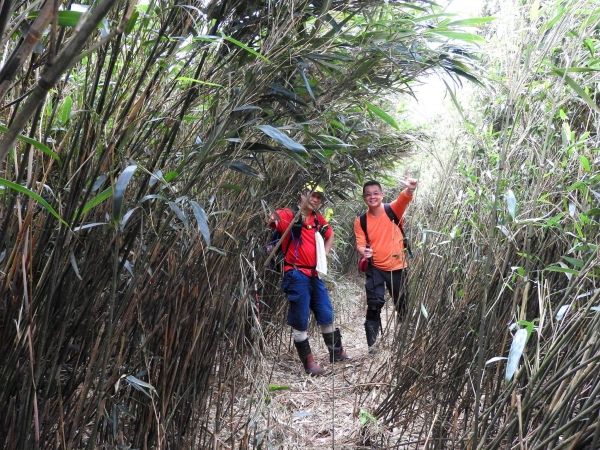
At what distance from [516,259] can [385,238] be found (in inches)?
59.1

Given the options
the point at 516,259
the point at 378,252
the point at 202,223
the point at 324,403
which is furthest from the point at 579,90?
the point at 378,252

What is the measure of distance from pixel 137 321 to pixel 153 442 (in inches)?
13.7

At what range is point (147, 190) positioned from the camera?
112 centimetres

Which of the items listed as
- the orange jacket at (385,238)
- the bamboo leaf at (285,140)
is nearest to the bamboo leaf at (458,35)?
the bamboo leaf at (285,140)

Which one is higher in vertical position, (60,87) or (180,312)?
(60,87)

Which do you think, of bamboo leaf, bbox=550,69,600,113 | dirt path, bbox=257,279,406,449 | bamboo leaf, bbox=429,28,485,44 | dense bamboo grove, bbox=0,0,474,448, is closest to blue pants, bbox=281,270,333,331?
dirt path, bbox=257,279,406,449

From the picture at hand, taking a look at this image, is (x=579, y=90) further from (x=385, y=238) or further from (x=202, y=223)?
(x=385, y=238)

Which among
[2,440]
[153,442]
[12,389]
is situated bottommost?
[153,442]

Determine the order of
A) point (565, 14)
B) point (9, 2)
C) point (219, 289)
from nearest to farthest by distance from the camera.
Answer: point (9, 2), point (565, 14), point (219, 289)

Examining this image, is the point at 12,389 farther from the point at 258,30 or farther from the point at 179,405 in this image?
the point at 258,30

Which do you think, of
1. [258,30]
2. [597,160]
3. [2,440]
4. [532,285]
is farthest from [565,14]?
[2,440]

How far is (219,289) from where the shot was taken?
1449 millimetres

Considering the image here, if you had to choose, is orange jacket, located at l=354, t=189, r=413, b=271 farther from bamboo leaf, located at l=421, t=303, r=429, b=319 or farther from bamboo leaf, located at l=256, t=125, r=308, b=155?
bamboo leaf, located at l=256, t=125, r=308, b=155

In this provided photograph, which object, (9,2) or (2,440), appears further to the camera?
(2,440)
